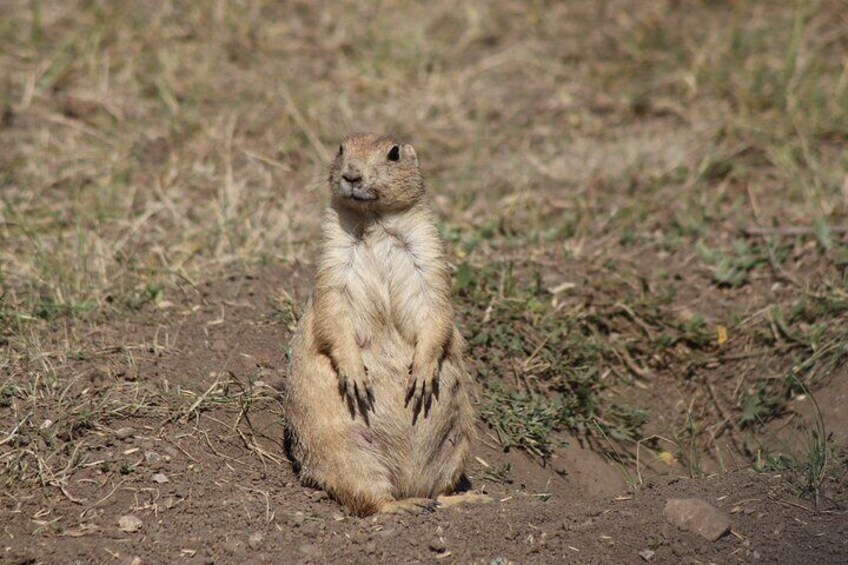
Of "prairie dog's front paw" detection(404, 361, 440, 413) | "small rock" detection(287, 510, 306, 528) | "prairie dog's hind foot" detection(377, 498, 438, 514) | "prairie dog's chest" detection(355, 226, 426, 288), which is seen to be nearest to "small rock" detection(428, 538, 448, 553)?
"prairie dog's hind foot" detection(377, 498, 438, 514)

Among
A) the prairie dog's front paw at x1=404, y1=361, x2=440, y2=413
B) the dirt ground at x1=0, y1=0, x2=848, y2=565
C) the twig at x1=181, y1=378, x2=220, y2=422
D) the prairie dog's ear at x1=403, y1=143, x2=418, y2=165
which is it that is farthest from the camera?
the prairie dog's ear at x1=403, y1=143, x2=418, y2=165

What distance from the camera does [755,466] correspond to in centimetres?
493

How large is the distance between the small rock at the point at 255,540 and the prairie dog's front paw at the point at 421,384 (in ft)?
2.83

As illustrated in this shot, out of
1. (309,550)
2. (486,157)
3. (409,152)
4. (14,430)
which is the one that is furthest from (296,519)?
(486,157)

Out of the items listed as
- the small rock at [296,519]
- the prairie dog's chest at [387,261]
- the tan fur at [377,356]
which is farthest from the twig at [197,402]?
the prairie dog's chest at [387,261]

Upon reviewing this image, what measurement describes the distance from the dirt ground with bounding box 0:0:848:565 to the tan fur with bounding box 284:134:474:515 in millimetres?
247

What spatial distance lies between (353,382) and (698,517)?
1.46 metres

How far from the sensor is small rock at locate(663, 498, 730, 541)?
4184mm

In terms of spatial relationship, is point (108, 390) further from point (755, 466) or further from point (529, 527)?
point (755, 466)

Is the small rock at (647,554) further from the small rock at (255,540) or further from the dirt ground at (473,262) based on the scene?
the small rock at (255,540)

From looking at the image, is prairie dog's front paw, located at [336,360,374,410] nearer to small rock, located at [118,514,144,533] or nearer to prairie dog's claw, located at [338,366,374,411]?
prairie dog's claw, located at [338,366,374,411]

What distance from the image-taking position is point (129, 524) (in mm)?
4191

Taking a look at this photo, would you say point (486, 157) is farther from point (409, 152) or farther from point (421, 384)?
point (421, 384)

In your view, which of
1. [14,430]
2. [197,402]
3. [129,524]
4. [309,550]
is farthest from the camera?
[197,402]
